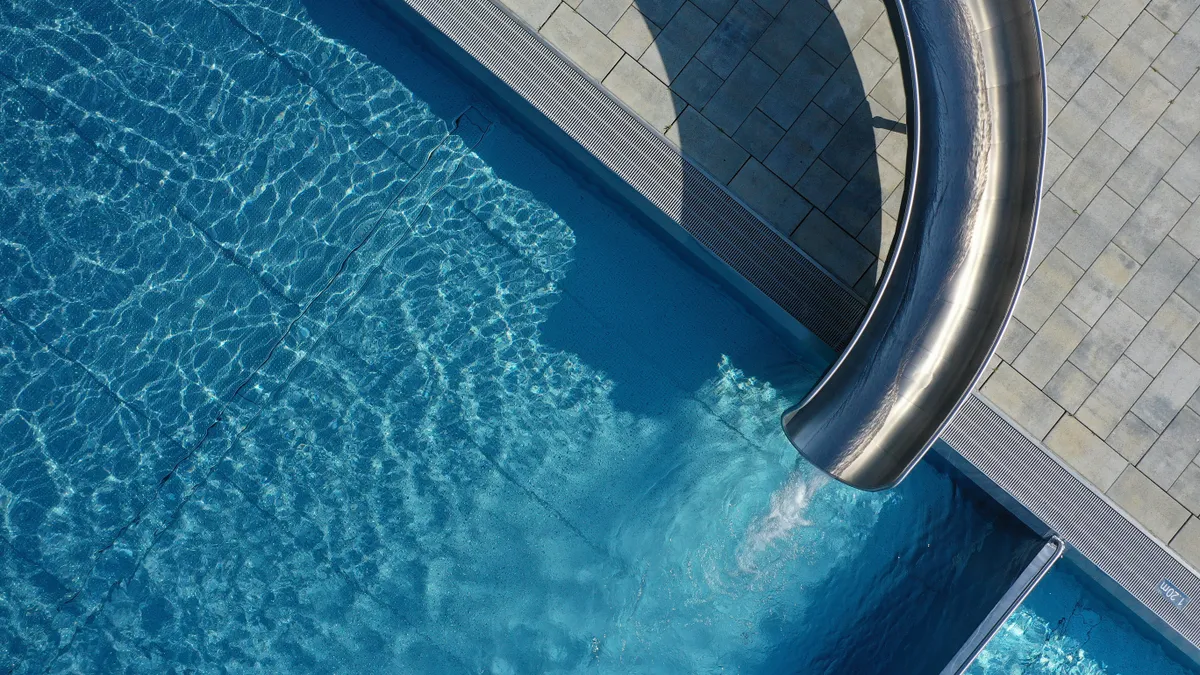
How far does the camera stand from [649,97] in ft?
28.9

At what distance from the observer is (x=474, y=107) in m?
9.41

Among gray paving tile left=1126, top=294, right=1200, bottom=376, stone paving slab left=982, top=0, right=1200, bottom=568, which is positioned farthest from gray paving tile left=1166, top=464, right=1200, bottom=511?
gray paving tile left=1126, top=294, right=1200, bottom=376

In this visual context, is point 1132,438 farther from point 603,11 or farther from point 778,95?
point 603,11

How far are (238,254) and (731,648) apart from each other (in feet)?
20.6

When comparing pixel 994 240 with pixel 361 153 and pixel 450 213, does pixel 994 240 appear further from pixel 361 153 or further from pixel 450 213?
pixel 361 153

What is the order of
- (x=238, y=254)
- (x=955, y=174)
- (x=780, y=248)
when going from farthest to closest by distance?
(x=238, y=254), (x=780, y=248), (x=955, y=174)

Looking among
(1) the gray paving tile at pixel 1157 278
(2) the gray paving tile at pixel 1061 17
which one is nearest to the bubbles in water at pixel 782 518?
(1) the gray paving tile at pixel 1157 278

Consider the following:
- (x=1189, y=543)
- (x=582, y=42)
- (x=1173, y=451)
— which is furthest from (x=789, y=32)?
(x=1189, y=543)

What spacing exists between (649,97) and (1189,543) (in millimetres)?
6577

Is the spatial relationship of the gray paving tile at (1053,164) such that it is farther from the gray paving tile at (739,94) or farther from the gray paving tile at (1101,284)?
the gray paving tile at (739,94)

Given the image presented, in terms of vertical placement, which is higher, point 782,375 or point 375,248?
point 782,375

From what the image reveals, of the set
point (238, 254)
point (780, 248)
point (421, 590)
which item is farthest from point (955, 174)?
point (238, 254)

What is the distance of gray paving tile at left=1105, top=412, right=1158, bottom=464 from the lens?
863 cm

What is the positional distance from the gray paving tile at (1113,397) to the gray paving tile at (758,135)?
3.83 metres
